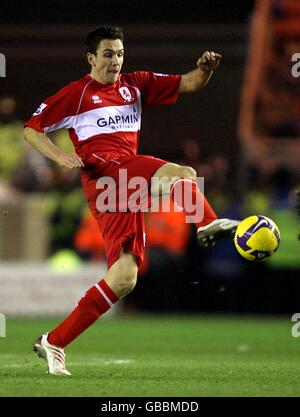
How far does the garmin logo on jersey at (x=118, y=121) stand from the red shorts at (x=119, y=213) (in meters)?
0.23

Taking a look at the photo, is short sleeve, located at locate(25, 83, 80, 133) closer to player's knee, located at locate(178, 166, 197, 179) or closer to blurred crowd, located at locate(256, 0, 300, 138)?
player's knee, located at locate(178, 166, 197, 179)

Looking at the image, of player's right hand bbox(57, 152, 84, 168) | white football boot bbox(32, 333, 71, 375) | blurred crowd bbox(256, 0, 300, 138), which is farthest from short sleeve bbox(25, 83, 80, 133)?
blurred crowd bbox(256, 0, 300, 138)

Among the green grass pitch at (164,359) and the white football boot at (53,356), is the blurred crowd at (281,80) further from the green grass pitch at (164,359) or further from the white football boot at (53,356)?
the white football boot at (53,356)

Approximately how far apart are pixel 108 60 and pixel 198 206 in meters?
1.23

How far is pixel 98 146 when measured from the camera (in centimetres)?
744

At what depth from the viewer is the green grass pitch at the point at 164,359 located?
6.52m

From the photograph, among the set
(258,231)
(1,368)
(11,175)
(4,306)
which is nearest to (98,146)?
(258,231)

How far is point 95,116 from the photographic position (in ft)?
24.5

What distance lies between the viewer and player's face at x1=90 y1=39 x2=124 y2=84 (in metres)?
7.41

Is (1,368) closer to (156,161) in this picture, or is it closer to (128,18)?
(156,161)

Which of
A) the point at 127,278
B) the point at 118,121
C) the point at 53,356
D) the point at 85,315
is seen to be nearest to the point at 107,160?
the point at 118,121

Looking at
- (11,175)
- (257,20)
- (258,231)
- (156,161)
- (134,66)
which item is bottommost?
(258,231)

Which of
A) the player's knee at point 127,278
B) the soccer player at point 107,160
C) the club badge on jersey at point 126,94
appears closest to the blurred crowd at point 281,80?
the club badge on jersey at point 126,94
